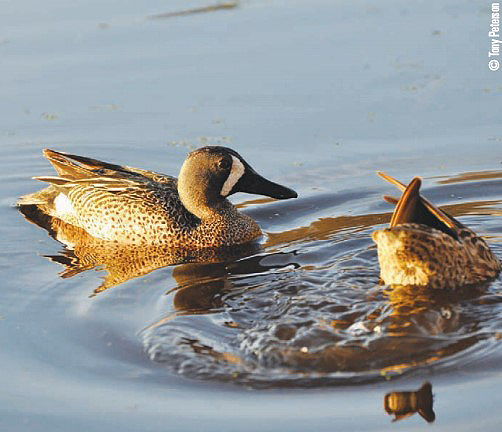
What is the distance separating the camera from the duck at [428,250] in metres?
7.36

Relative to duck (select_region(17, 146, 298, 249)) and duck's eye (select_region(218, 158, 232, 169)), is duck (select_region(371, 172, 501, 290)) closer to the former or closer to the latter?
duck (select_region(17, 146, 298, 249))

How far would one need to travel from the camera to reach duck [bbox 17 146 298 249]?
370 inches

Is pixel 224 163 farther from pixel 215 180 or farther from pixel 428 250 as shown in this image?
pixel 428 250

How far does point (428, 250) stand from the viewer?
7.45m

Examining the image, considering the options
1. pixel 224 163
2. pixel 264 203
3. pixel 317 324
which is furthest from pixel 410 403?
pixel 264 203

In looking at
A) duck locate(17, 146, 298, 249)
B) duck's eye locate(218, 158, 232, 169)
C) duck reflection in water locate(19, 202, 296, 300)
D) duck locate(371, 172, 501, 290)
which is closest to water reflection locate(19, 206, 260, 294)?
duck reflection in water locate(19, 202, 296, 300)

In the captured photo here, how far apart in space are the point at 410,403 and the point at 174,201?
4.17m

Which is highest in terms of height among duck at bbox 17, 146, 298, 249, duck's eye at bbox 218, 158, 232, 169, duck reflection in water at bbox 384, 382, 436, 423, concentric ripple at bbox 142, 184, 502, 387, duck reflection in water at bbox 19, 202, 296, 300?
duck's eye at bbox 218, 158, 232, 169

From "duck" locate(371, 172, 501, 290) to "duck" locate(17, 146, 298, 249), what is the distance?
205 centimetres

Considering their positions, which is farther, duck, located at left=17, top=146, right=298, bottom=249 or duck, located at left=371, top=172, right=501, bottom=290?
duck, located at left=17, top=146, right=298, bottom=249

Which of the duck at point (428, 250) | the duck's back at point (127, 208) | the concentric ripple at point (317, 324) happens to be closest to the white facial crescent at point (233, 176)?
the duck's back at point (127, 208)

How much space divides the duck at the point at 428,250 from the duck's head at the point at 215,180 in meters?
2.04

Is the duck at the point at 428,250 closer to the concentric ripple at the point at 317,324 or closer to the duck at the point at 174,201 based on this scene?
the concentric ripple at the point at 317,324

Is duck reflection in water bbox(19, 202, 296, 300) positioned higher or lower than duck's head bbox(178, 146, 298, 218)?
lower
